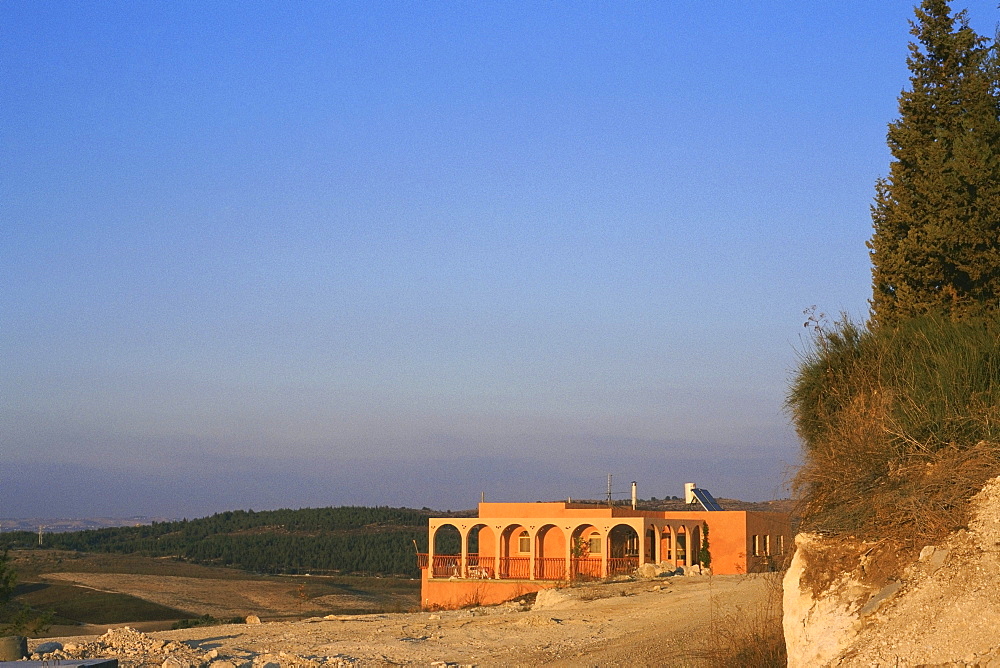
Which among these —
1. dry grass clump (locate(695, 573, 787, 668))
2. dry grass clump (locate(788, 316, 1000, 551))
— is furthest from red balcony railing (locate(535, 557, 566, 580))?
dry grass clump (locate(788, 316, 1000, 551))

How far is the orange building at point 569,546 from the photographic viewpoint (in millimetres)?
35156

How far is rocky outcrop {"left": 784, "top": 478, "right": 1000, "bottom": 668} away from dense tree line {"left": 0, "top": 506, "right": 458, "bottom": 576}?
8276cm

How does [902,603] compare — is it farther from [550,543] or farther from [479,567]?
[550,543]

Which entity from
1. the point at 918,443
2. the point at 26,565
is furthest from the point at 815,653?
the point at 26,565

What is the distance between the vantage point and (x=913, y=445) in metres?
9.77

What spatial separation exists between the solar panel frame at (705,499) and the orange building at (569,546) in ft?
9.14

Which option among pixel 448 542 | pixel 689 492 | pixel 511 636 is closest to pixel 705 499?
pixel 689 492

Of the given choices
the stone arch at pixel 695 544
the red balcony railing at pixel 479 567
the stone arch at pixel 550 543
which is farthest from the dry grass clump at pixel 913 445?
the stone arch at pixel 695 544

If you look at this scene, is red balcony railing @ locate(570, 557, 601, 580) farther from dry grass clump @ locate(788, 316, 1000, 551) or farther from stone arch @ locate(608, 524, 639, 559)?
dry grass clump @ locate(788, 316, 1000, 551)

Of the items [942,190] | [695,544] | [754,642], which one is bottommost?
[695,544]

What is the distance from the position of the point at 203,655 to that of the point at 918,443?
11729mm

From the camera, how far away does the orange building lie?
3516 cm

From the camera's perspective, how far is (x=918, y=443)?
9.66 metres

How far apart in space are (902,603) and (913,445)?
1.84m
